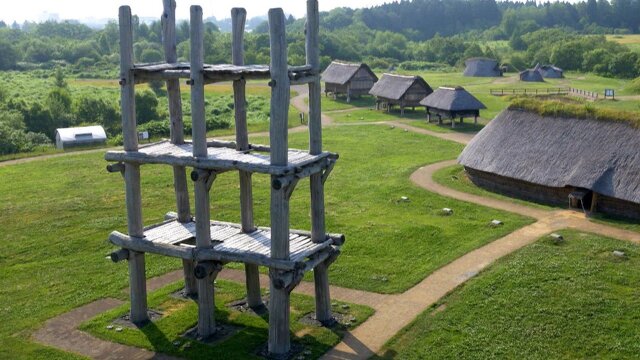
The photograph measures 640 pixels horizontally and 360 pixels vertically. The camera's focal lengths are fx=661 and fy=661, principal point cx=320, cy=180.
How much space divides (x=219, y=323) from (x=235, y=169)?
5.61 metres

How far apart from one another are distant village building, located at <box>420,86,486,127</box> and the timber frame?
38.7 metres

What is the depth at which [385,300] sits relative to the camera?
74.9ft

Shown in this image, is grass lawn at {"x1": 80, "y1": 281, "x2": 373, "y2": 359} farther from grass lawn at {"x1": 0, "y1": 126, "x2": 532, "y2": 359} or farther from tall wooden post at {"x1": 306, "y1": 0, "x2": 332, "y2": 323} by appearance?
grass lawn at {"x1": 0, "y1": 126, "x2": 532, "y2": 359}

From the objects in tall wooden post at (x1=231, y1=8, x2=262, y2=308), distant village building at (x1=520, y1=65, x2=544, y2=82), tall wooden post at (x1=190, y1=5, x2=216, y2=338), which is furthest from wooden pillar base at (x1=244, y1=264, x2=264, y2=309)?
distant village building at (x1=520, y1=65, x2=544, y2=82)

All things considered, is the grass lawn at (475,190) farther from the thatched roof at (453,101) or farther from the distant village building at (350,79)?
the distant village building at (350,79)

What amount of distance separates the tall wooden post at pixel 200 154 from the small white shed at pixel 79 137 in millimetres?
38975

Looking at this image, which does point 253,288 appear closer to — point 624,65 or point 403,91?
point 403,91

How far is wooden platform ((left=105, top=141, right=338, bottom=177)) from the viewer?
18.2m

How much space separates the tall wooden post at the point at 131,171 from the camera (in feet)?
65.3

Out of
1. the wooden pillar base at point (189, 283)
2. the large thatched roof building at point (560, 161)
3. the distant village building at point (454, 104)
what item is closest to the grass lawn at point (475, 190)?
the large thatched roof building at point (560, 161)

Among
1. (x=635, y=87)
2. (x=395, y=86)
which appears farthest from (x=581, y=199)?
(x=635, y=87)

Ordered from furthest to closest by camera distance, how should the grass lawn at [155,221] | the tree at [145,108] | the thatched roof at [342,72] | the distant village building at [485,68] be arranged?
the distant village building at [485,68], the thatched roof at [342,72], the tree at [145,108], the grass lawn at [155,221]

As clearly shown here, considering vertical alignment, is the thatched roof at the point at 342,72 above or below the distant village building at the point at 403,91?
above

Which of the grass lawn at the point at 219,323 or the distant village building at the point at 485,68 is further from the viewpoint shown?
the distant village building at the point at 485,68
